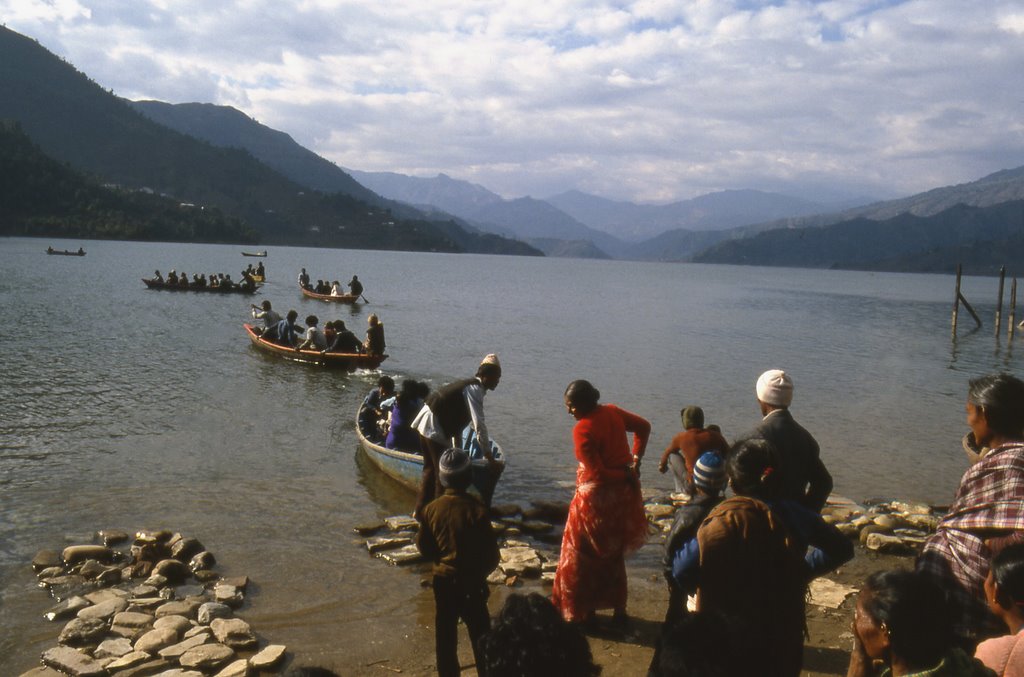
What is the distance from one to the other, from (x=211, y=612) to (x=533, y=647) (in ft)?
20.6

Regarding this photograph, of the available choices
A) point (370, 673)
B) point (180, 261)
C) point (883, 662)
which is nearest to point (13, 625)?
→ point (370, 673)

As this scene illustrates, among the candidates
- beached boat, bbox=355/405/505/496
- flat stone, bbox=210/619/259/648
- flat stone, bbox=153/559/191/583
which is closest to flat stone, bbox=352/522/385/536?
beached boat, bbox=355/405/505/496

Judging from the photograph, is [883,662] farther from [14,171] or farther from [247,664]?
[14,171]

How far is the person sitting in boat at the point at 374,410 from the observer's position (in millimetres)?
14297

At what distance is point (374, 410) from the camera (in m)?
14.6

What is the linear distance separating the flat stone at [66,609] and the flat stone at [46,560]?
1.15m

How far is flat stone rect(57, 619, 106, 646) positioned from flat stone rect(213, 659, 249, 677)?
5.24 feet

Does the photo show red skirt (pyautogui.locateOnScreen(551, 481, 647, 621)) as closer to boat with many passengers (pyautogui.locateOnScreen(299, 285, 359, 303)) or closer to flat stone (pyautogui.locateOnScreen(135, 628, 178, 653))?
flat stone (pyautogui.locateOnScreen(135, 628, 178, 653))

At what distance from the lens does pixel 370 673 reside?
690 cm

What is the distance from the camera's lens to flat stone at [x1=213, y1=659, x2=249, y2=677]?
6.70m

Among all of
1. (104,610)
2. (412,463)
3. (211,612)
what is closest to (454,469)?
(211,612)

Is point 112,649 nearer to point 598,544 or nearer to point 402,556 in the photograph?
point 402,556

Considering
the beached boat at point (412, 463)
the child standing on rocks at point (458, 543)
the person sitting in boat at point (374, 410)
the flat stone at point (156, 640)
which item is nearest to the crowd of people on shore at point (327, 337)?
the person sitting in boat at point (374, 410)

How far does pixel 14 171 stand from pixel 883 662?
166362 mm
